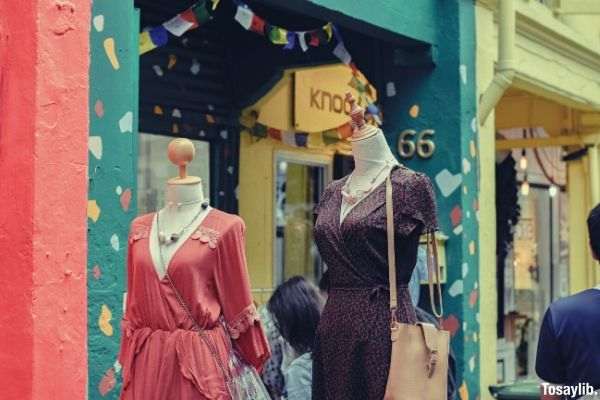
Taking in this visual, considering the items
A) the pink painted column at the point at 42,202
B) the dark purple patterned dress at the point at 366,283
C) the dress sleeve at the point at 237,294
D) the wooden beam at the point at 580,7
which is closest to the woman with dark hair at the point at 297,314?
the dark purple patterned dress at the point at 366,283

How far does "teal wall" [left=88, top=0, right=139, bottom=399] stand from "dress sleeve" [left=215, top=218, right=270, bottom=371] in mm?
673

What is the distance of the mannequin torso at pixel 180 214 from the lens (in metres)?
4.29

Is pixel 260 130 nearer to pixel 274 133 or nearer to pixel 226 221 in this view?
pixel 274 133

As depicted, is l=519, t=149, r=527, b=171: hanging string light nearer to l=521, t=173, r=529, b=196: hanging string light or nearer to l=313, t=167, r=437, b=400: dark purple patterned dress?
l=521, t=173, r=529, b=196: hanging string light

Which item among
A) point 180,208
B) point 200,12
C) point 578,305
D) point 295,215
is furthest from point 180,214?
point 295,215

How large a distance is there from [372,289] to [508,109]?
25.8 ft

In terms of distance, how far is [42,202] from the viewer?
3967mm

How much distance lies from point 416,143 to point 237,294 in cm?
383

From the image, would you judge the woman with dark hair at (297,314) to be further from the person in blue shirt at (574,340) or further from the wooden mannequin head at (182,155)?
the person in blue shirt at (574,340)

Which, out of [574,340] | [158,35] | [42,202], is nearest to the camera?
[574,340]

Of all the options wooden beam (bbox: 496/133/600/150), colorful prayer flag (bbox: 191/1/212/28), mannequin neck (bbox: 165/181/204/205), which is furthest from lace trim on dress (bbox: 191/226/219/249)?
wooden beam (bbox: 496/133/600/150)

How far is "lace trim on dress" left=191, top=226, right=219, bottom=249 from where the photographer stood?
4.25 m

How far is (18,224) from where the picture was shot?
396cm

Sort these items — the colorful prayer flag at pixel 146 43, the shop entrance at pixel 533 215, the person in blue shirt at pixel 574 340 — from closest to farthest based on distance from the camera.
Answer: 1. the person in blue shirt at pixel 574 340
2. the colorful prayer flag at pixel 146 43
3. the shop entrance at pixel 533 215
